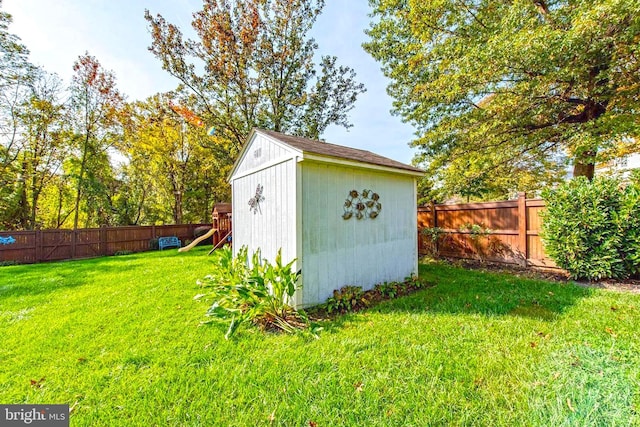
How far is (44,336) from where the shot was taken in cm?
309

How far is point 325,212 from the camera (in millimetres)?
3994

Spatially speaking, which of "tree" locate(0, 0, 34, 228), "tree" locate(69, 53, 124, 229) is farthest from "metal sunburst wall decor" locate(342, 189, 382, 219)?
"tree" locate(0, 0, 34, 228)

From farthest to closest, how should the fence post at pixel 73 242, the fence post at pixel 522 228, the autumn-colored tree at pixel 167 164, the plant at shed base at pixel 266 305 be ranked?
1. the autumn-colored tree at pixel 167 164
2. the fence post at pixel 73 242
3. the fence post at pixel 522 228
4. the plant at shed base at pixel 266 305

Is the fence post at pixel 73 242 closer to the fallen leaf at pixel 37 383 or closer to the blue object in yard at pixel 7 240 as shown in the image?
the blue object in yard at pixel 7 240

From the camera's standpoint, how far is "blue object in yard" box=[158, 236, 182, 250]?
12.2m

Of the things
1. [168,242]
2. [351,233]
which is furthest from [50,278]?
[351,233]

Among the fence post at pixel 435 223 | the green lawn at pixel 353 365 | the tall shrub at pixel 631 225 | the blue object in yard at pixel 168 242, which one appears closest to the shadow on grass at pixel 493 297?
the green lawn at pixel 353 365

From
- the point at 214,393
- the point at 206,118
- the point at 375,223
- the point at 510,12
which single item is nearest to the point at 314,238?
the point at 375,223

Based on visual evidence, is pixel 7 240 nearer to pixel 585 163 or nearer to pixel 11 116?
pixel 11 116

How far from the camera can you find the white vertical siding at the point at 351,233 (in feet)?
12.5

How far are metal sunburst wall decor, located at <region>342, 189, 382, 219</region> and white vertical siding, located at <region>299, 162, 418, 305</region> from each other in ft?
0.28

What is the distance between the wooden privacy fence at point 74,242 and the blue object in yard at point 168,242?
53cm

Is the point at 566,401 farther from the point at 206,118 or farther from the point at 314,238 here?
the point at 206,118

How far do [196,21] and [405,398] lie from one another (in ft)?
42.5
